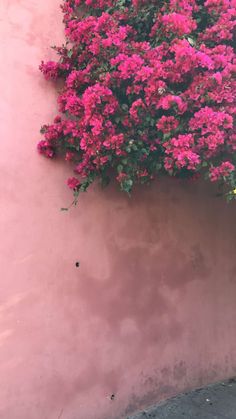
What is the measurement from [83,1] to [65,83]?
79cm

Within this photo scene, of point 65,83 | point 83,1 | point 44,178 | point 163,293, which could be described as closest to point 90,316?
point 163,293

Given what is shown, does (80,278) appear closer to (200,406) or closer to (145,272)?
(145,272)

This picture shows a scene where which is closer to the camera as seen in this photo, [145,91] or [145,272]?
[145,91]

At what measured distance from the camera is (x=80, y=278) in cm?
425

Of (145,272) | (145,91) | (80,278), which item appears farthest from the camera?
(145,272)

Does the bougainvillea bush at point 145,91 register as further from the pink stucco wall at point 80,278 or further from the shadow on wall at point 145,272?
the shadow on wall at point 145,272

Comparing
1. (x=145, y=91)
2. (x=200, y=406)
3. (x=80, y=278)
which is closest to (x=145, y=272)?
(x=80, y=278)

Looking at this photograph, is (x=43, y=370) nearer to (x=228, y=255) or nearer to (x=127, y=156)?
(x=127, y=156)

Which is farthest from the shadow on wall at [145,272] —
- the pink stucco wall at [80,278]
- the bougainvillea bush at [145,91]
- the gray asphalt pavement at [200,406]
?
the bougainvillea bush at [145,91]

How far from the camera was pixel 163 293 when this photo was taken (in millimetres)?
4930

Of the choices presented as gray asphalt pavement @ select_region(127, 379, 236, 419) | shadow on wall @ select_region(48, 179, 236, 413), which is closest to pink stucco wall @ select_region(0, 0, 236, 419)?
shadow on wall @ select_region(48, 179, 236, 413)

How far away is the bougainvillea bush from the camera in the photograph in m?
3.58

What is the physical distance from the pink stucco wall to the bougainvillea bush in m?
0.25

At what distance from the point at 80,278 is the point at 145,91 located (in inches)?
71.5
